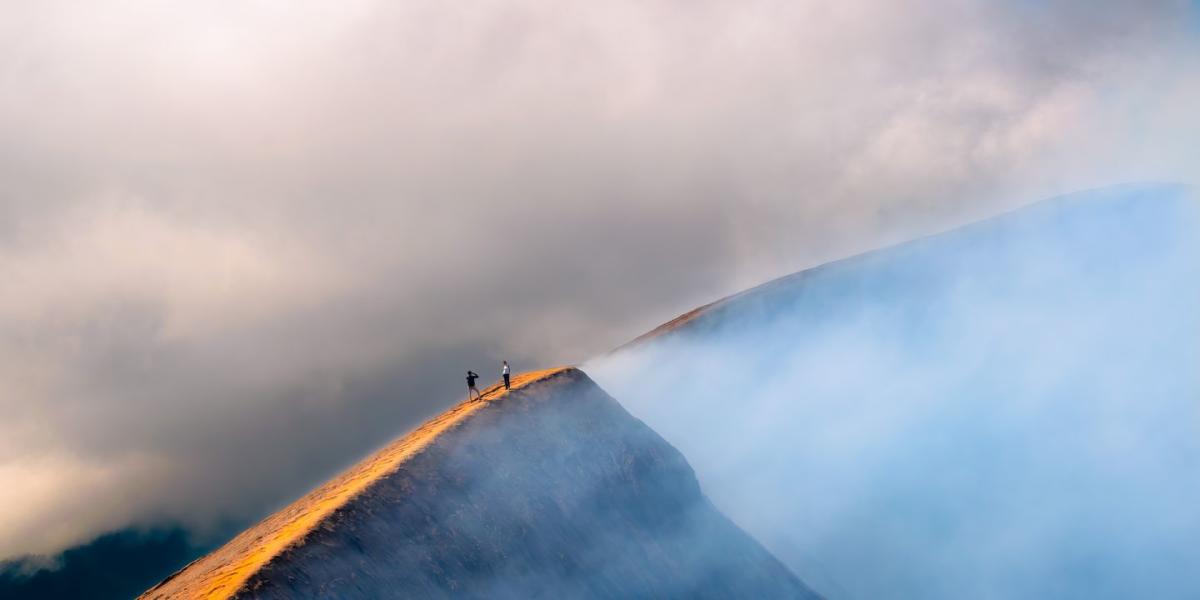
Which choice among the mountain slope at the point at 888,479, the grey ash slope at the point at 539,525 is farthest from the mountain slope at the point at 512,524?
the mountain slope at the point at 888,479

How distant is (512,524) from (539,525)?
2.97 meters

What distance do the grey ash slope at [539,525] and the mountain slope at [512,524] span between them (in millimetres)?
107

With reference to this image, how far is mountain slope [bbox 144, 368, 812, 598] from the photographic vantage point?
54844 millimetres

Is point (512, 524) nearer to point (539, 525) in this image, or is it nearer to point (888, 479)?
point (539, 525)

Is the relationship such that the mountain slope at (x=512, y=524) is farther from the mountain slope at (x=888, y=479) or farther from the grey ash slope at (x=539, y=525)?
the mountain slope at (x=888, y=479)

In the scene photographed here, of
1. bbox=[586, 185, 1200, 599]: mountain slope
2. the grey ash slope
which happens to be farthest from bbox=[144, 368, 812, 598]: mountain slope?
bbox=[586, 185, 1200, 599]: mountain slope

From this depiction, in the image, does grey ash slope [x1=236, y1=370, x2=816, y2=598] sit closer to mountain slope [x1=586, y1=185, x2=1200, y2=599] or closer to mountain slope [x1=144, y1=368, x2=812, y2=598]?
mountain slope [x1=144, y1=368, x2=812, y2=598]

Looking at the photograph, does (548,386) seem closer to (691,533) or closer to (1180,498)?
(691,533)

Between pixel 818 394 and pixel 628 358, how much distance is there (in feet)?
165

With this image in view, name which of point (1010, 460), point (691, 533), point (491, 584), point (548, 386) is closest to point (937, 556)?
point (1010, 460)

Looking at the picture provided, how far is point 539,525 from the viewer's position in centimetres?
7056

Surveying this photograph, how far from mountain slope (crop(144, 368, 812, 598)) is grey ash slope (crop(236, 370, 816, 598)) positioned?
11 cm

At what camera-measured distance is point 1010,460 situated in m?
190

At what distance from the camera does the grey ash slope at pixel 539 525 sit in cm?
5644
